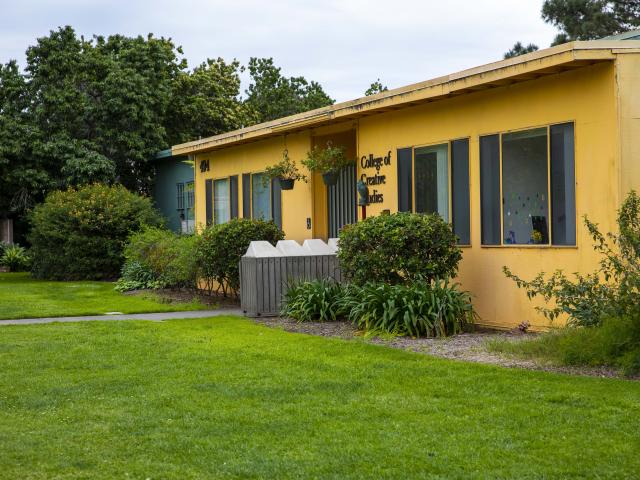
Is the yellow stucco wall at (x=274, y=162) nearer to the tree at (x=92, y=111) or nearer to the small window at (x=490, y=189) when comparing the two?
the small window at (x=490, y=189)

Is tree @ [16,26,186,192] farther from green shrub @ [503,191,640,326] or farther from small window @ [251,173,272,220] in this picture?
green shrub @ [503,191,640,326]

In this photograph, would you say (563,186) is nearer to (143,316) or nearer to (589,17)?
(143,316)

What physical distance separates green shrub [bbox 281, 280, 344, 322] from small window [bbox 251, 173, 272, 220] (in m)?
5.68

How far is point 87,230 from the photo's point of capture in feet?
85.8

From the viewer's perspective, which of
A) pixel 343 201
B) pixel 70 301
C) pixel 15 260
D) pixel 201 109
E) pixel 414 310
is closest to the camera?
pixel 414 310

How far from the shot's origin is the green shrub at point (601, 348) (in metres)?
8.99

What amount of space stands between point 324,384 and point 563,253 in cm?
488

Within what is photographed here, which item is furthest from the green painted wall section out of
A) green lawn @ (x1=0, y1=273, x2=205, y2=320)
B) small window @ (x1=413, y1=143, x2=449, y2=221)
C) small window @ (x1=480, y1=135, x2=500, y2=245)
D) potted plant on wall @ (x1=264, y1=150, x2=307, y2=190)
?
small window @ (x1=480, y1=135, x2=500, y2=245)

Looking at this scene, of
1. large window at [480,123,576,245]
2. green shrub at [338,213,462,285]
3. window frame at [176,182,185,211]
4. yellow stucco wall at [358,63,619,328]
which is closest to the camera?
yellow stucco wall at [358,63,619,328]

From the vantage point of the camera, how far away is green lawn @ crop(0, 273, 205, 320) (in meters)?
16.2

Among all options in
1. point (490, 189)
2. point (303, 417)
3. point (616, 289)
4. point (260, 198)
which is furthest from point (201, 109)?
point (303, 417)

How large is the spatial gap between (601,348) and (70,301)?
1194cm

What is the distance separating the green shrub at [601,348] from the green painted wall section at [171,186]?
A: 835 inches

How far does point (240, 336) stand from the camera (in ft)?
40.1
